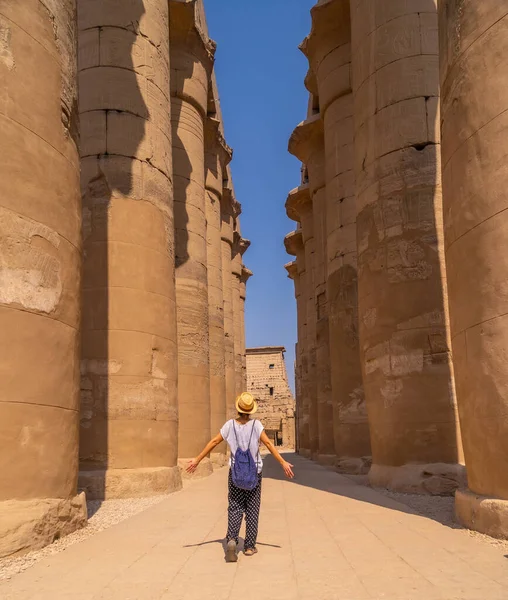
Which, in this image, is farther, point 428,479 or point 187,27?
point 187,27

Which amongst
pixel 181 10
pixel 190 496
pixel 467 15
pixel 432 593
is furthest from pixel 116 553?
pixel 181 10

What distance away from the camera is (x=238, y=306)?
102 feet

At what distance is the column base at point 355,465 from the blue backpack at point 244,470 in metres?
8.80

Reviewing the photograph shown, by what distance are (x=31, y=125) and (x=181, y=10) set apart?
9.99m

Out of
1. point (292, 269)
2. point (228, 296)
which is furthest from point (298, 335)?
point (292, 269)

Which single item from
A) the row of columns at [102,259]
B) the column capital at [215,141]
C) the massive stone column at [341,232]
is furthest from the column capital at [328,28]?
the column capital at [215,141]

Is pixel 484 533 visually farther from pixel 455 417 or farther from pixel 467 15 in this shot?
pixel 467 15

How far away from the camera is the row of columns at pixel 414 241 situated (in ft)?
17.4

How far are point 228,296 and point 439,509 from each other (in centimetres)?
1851

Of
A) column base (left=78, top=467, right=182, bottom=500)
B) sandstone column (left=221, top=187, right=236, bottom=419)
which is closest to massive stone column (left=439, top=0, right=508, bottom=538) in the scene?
column base (left=78, top=467, right=182, bottom=500)

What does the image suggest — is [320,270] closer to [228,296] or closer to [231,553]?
[228,296]

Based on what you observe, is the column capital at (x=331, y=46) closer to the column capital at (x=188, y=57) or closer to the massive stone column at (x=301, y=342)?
the column capital at (x=188, y=57)

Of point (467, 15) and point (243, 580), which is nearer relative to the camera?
point (243, 580)

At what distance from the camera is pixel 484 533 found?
5.11m
